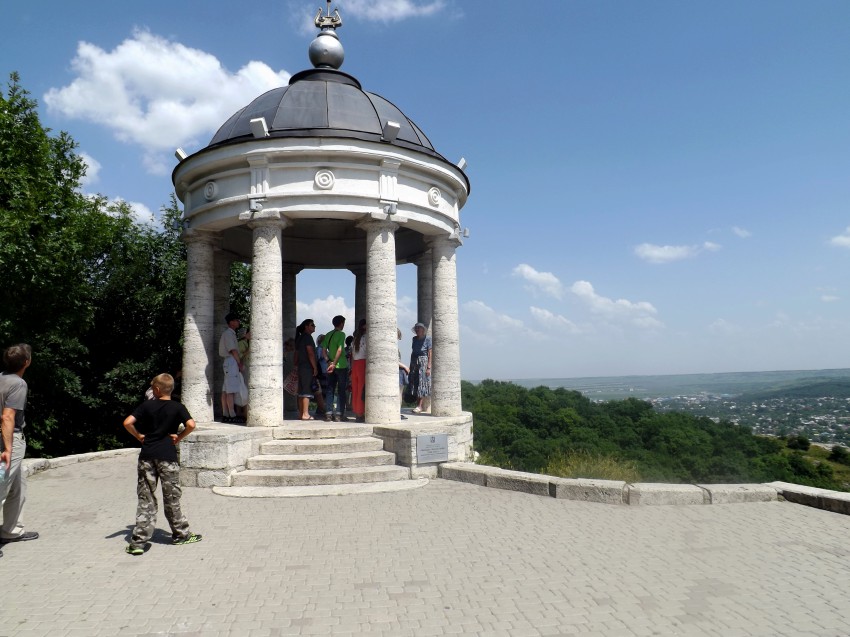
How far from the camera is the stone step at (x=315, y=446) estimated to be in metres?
8.66

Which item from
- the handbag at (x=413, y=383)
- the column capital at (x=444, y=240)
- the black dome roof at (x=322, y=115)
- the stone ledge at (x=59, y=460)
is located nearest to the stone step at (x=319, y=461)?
the handbag at (x=413, y=383)

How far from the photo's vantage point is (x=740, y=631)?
3682 millimetres

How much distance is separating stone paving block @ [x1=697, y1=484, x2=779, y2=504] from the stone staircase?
400 cm

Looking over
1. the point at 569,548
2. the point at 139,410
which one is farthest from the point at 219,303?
the point at 569,548

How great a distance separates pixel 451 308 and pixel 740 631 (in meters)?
8.13

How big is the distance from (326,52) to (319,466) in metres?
9.43

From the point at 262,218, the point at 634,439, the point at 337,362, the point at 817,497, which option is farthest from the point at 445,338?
the point at 634,439

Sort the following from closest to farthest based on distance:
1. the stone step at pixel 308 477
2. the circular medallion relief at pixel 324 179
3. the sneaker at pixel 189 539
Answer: the sneaker at pixel 189 539, the stone step at pixel 308 477, the circular medallion relief at pixel 324 179

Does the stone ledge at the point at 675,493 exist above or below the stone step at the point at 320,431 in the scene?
below

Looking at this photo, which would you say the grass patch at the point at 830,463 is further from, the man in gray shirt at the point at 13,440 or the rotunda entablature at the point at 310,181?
the man in gray shirt at the point at 13,440

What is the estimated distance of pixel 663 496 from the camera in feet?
23.0

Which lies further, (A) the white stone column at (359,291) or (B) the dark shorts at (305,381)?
(A) the white stone column at (359,291)

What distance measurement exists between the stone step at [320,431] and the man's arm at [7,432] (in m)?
4.16

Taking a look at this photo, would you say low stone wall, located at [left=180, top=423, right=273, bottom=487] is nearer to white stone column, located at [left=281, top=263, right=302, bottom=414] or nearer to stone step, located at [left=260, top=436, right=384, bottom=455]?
stone step, located at [left=260, top=436, right=384, bottom=455]
